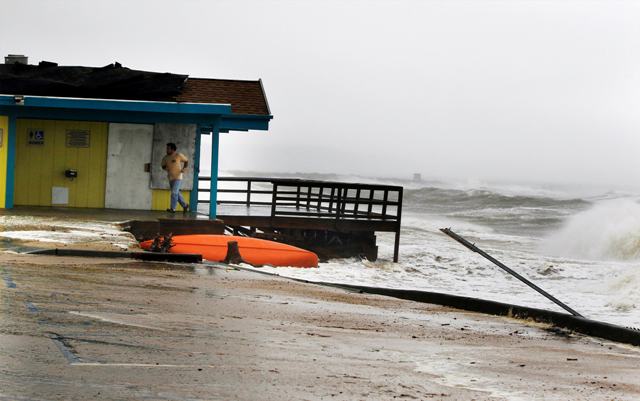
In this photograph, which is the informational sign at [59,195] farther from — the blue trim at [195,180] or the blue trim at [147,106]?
the blue trim at [195,180]

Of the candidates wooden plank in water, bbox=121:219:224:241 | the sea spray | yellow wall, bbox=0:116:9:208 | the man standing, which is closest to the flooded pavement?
wooden plank in water, bbox=121:219:224:241

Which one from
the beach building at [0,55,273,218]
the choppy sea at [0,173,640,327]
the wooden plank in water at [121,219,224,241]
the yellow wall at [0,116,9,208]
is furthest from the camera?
the beach building at [0,55,273,218]

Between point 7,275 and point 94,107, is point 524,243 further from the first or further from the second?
point 7,275

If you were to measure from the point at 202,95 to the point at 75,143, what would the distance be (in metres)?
3.47

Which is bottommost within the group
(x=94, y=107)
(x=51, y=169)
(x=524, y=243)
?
(x=524, y=243)

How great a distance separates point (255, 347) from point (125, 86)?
1692 centimetres

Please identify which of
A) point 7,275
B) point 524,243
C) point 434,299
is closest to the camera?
point 7,275

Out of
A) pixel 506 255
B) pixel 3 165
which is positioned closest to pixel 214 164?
pixel 3 165

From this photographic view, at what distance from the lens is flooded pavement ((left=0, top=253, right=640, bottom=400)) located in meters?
6.91

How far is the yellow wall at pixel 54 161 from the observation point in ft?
79.7

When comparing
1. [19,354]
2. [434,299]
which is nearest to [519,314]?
[434,299]

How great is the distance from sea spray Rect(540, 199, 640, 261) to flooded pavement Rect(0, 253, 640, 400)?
26889 mm

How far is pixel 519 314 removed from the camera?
1340 cm

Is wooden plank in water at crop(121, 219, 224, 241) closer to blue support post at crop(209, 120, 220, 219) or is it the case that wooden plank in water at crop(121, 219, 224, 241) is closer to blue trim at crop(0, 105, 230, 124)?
blue support post at crop(209, 120, 220, 219)
